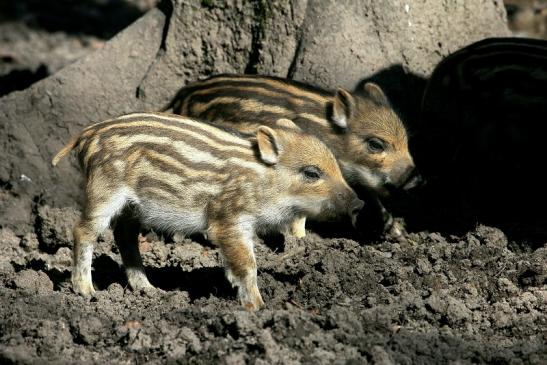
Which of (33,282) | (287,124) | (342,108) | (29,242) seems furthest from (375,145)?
(29,242)

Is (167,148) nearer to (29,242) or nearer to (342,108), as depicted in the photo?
(342,108)

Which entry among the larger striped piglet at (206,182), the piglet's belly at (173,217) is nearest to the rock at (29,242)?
the larger striped piglet at (206,182)

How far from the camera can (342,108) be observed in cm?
681

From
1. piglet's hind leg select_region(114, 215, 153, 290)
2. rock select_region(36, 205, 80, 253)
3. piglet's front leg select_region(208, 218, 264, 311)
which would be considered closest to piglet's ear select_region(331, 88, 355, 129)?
piglet's front leg select_region(208, 218, 264, 311)

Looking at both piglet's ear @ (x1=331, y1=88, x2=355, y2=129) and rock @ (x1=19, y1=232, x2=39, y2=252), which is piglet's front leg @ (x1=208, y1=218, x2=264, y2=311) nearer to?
piglet's ear @ (x1=331, y1=88, x2=355, y2=129)

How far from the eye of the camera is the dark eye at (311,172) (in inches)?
237

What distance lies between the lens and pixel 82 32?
12297 mm

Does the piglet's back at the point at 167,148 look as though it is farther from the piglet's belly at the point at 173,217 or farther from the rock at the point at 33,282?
the rock at the point at 33,282

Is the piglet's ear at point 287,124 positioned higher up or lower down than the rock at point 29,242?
higher up

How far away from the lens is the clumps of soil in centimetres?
492

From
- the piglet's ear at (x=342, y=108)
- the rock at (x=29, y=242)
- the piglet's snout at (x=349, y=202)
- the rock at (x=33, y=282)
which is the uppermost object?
the piglet's ear at (x=342, y=108)

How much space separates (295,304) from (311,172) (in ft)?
2.80

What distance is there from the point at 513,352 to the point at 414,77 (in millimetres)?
3401

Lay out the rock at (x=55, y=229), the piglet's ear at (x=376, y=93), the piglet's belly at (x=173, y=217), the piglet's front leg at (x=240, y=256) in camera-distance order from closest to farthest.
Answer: the piglet's front leg at (x=240, y=256), the piglet's belly at (x=173, y=217), the piglet's ear at (x=376, y=93), the rock at (x=55, y=229)
